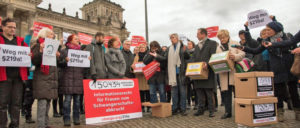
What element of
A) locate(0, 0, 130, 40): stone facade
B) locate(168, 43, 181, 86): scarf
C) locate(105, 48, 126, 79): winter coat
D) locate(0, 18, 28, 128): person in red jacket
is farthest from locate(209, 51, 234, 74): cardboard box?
locate(0, 0, 130, 40): stone facade

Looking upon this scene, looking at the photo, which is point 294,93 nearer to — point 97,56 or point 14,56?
point 97,56

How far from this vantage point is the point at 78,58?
4.73 metres

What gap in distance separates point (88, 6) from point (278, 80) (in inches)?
2213

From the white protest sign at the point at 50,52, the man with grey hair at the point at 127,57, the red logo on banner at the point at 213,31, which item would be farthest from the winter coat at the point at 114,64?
the red logo on banner at the point at 213,31

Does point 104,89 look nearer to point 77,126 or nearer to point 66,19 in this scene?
point 77,126

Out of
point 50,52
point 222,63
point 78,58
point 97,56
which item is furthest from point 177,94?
point 50,52

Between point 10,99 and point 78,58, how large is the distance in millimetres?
1532

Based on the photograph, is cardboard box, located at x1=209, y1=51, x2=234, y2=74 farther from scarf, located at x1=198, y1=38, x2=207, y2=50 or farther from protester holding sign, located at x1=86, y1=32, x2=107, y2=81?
protester holding sign, located at x1=86, y1=32, x2=107, y2=81

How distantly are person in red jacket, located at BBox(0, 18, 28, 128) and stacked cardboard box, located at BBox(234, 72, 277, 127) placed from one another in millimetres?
4225

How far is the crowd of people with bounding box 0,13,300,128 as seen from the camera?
3.95 metres

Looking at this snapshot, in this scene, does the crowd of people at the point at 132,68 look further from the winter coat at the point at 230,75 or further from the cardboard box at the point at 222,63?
the cardboard box at the point at 222,63

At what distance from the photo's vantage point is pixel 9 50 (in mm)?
3760

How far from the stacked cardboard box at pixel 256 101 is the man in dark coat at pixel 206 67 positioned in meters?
1.31

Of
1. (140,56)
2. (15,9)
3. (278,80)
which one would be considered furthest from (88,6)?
(278,80)
